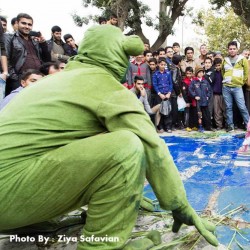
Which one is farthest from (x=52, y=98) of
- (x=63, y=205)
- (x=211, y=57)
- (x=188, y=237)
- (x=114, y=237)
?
(x=211, y=57)

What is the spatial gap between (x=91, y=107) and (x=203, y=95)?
5711mm

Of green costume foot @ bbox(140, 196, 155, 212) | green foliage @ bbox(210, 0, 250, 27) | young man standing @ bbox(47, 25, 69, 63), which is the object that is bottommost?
green costume foot @ bbox(140, 196, 155, 212)

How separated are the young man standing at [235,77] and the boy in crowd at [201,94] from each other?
40 cm

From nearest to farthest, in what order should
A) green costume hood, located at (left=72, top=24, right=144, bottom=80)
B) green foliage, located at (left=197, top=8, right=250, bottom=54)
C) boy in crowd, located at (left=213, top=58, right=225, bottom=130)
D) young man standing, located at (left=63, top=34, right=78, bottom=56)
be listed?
1. green costume hood, located at (left=72, top=24, right=144, bottom=80)
2. young man standing, located at (left=63, top=34, right=78, bottom=56)
3. boy in crowd, located at (left=213, top=58, right=225, bottom=130)
4. green foliage, located at (left=197, top=8, right=250, bottom=54)

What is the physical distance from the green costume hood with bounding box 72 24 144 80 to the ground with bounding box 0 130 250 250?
3.14 feet

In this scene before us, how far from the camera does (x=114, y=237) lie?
156cm

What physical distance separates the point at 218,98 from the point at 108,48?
5.72 meters

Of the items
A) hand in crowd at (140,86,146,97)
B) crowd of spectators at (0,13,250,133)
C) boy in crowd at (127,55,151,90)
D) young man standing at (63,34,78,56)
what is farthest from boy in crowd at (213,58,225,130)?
young man standing at (63,34,78,56)

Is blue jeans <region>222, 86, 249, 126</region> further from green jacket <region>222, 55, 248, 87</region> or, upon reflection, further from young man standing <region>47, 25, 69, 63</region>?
young man standing <region>47, 25, 69, 63</region>

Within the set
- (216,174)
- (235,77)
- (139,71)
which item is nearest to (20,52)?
(216,174)

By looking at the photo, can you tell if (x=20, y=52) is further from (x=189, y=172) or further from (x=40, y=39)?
(x=189, y=172)

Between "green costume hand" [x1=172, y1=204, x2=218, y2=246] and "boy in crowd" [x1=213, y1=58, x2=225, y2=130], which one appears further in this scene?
"boy in crowd" [x1=213, y1=58, x2=225, y2=130]

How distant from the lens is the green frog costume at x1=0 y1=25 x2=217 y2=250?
1.53 m

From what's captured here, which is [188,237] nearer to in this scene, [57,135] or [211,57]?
[57,135]
